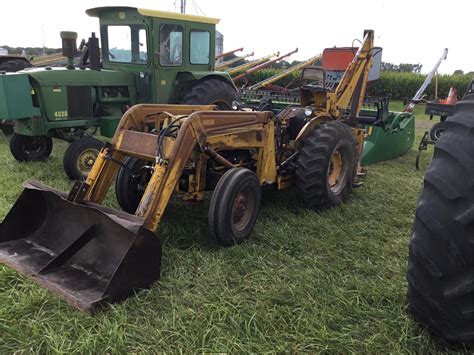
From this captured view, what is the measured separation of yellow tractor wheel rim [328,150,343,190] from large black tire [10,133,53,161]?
14.6 ft

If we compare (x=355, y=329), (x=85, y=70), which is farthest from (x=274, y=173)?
(x=85, y=70)

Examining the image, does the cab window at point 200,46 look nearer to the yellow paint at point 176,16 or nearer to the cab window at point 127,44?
the yellow paint at point 176,16

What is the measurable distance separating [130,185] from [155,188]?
103cm

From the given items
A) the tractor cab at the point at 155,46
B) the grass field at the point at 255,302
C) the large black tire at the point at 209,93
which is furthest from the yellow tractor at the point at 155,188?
the tractor cab at the point at 155,46

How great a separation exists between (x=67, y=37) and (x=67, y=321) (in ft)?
15.9

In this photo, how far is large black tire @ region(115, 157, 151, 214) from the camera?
4039 mm

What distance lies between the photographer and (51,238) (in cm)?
336

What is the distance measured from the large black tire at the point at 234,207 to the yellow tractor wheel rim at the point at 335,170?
1417mm

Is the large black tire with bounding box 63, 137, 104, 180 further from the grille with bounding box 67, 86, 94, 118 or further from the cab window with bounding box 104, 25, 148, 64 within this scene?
the cab window with bounding box 104, 25, 148, 64

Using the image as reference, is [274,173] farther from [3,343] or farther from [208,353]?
[3,343]

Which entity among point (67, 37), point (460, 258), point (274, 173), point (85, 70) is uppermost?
point (67, 37)

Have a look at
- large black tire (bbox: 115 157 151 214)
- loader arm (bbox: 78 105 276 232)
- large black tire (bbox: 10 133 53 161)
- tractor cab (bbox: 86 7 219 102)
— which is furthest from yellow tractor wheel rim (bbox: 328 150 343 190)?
large black tire (bbox: 10 133 53 161)

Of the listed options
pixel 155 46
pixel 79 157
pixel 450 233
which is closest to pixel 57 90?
pixel 79 157

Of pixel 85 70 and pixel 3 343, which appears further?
pixel 85 70
